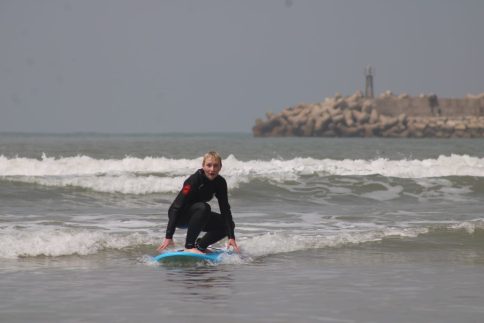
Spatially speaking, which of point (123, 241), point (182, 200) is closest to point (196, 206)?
point (182, 200)

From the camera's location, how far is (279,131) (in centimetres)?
Answer: 13250

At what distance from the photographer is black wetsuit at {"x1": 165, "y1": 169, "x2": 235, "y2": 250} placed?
10039mm

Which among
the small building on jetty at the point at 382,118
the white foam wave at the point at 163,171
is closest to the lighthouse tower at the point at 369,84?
the small building on jetty at the point at 382,118

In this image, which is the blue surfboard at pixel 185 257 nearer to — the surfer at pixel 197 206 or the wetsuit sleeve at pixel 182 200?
the surfer at pixel 197 206

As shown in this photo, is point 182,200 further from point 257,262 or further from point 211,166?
point 257,262

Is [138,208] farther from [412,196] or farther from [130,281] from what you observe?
[130,281]

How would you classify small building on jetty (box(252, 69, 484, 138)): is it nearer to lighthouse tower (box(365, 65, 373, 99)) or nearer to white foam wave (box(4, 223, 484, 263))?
lighthouse tower (box(365, 65, 373, 99))

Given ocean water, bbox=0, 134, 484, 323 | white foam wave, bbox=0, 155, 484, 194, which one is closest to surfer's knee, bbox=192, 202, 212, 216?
ocean water, bbox=0, 134, 484, 323

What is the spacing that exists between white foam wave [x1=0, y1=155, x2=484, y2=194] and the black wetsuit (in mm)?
12052

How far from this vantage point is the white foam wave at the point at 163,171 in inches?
901

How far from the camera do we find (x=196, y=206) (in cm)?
1015

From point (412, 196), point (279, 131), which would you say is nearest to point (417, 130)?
point (279, 131)

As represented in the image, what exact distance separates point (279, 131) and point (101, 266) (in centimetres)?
12287

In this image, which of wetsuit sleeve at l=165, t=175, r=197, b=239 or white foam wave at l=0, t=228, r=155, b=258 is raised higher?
wetsuit sleeve at l=165, t=175, r=197, b=239
